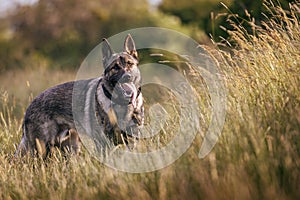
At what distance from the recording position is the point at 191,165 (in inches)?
164

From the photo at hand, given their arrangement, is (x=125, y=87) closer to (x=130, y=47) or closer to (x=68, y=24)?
(x=130, y=47)

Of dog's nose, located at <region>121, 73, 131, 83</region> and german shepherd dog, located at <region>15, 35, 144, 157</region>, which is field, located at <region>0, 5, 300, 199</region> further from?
dog's nose, located at <region>121, 73, 131, 83</region>

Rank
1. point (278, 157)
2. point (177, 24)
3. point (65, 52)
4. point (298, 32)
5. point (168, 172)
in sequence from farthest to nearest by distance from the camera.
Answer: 1. point (65, 52)
2. point (177, 24)
3. point (298, 32)
4. point (168, 172)
5. point (278, 157)

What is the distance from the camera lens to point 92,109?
7051 millimetres

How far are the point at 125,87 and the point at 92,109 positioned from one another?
495 mm

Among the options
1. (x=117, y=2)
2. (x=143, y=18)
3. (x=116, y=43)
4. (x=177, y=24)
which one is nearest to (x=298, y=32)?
(x=116, y=43)

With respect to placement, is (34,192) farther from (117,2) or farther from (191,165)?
(117,2)

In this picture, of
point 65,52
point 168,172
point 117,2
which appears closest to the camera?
point 168,172

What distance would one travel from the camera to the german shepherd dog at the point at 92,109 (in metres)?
→ 6.87

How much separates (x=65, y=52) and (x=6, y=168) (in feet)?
63.5

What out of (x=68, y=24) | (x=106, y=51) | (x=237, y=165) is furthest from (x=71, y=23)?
(x=237, y=165)

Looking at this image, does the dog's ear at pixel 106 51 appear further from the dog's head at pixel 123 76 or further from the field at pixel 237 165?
the field at pixel 237 165

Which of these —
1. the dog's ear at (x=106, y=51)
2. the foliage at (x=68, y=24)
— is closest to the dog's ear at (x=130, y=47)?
the dog's ear at (x=106, y=51)

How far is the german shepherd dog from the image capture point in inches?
270
